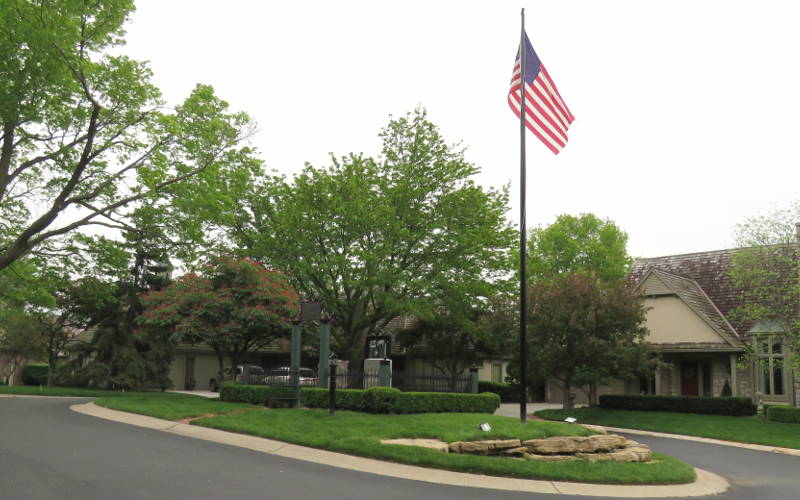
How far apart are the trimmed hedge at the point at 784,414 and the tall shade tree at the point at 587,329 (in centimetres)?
500

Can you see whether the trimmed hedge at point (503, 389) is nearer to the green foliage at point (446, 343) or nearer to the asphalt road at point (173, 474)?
the green foliage at point (446, 343)

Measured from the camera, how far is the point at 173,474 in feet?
33.1

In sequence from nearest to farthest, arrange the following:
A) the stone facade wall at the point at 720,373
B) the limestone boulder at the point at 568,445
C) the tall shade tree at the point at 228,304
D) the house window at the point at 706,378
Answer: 1. the limestone boulder at the point at 568,445
2. the tall shade tree at the point at 228,304
3. the stone facade wall at the point at 720,373
4. the house window at the point at 706,378

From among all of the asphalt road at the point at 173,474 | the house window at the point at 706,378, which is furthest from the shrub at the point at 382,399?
the house window at the point at 706,378

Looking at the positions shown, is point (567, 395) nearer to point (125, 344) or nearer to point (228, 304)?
point (228, 304)

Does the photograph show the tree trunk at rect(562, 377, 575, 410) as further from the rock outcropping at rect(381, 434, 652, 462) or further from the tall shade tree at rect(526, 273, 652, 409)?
the rock outcropping at rect(381, 434, 652, 462)

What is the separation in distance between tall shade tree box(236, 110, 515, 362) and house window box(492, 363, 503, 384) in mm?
17224

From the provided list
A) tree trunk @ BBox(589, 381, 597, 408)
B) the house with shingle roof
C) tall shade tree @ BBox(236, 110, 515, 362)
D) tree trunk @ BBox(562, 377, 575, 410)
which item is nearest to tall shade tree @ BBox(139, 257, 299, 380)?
tall shade tree @ BBox(236, 110, 515, 362)

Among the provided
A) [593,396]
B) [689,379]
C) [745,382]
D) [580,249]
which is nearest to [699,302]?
[689,379]

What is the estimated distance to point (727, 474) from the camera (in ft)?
47.4

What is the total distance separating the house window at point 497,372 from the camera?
45750 millimetres

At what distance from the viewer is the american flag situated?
1609cm

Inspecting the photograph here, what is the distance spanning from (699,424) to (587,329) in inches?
225

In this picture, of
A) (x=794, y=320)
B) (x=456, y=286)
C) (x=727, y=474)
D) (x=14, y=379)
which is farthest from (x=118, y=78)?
(x=14, y=379)
